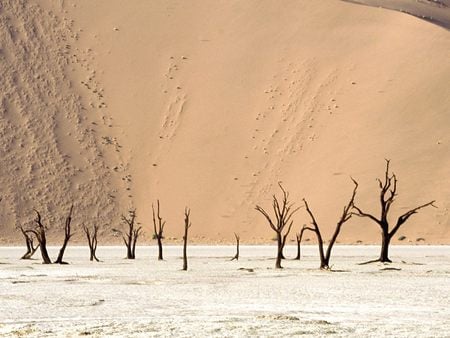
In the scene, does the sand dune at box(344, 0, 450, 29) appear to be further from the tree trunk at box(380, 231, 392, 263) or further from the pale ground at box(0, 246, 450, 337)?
the pale ground at box(0, 246, 450, 337)

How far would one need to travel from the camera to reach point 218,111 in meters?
70.2

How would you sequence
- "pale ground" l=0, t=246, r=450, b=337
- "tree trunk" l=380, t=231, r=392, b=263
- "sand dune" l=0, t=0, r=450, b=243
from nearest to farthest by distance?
"pale ground" l=0, t=246, r=450, b=337, "tree trunk" l=380, t=231, r=392, b=263, "sand dune" l=0, t=0, r=450, b=243

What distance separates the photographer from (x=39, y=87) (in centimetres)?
7238

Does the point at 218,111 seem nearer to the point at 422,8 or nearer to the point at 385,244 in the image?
the point at 422,8

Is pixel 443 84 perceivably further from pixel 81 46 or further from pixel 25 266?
pixel 25 266

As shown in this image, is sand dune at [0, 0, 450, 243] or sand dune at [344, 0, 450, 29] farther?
sand dune at [344, 0, 450, 29]

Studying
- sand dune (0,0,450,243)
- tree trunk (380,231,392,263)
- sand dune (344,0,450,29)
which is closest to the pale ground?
tree trunk (380,231,392,263)

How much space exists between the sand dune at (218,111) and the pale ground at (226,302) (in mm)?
31238

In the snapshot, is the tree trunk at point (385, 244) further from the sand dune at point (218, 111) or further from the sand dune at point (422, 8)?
the sand dune at point (422, 8)

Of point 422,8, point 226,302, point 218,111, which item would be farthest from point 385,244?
point 422,8

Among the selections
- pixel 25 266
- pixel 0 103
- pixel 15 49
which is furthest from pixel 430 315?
pixel 15 49

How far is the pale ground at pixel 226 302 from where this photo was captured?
13969 millimetres

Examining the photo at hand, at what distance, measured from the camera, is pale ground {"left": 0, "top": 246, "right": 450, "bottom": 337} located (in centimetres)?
1397

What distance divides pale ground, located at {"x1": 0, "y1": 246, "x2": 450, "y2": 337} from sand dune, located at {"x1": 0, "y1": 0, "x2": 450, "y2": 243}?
31238 mm
